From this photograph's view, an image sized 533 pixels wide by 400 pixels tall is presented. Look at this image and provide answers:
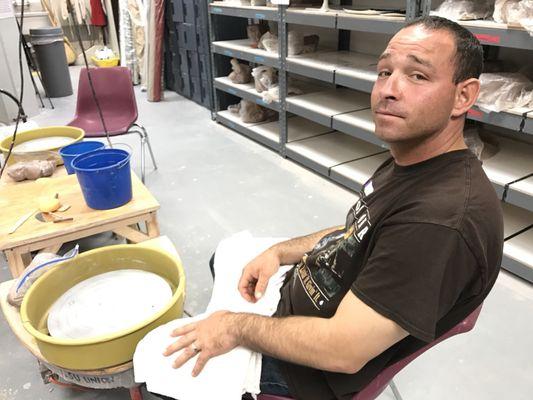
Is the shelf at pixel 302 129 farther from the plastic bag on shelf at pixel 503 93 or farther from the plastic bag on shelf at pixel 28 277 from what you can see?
the plastic bag on shelf at pixel 28 277

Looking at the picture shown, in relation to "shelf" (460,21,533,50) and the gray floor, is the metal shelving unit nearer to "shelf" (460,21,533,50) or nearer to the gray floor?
"shelf" (460,21,533,50)

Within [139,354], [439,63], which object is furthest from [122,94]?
[439,63]

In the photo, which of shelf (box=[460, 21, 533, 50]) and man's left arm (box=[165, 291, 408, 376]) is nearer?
man's left arm (box=[165, 291, 408, 376])

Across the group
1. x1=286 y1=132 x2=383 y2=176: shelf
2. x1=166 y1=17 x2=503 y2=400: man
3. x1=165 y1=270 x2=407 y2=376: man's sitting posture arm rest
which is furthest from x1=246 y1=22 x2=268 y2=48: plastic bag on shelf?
x1=165 y1=270 x2=407 y2=376: man's sitting posture arm rest

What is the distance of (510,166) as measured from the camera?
2148 mm

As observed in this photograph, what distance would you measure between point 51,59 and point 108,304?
204 inches

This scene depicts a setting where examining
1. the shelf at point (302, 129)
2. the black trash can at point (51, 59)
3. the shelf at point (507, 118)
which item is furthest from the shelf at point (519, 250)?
the black trash can at point (51, 59)

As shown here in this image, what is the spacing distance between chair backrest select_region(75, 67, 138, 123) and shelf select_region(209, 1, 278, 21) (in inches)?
43.2

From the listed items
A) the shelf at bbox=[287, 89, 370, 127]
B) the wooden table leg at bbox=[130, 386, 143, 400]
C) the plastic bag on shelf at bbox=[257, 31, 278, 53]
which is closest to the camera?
the wooden table leg at bbox=[130, 386, 143, 400]

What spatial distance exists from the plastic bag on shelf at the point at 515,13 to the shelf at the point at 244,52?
5.62 feet

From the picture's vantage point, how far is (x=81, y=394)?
59.8 inches

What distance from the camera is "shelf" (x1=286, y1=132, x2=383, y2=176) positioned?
312 centimetres

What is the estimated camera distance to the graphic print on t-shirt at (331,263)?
36.6 inches

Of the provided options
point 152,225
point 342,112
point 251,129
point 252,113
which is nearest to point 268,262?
point 152,225
